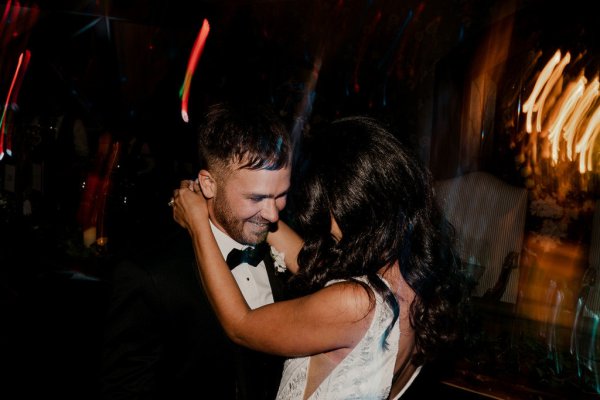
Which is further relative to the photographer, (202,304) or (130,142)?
(130,142)

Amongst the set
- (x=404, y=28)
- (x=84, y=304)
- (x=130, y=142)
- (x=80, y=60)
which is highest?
(x=404, y=28)

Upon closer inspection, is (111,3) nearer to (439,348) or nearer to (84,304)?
(84,304)

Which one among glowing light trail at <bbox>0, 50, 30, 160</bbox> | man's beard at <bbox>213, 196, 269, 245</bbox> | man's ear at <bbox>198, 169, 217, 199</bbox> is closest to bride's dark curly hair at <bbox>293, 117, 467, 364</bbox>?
man's beard at <bbox>213, 196, 269, 245</bbox>

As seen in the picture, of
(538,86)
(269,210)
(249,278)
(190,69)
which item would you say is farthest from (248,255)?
(190,69)

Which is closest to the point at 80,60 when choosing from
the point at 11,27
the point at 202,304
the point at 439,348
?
the point at 11,27

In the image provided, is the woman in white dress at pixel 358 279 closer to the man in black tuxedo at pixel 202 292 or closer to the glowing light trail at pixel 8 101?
the man in black tuxedo at pixel 202 292

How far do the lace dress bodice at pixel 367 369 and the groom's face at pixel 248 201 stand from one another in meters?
0.50

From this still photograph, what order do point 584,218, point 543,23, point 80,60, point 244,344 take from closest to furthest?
1. point 244,344
2. point 584,218
3. point 543,23
4. point 80,60

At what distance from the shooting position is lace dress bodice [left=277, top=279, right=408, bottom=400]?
Result: 5.15 ft

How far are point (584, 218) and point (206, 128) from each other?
12.7 ft

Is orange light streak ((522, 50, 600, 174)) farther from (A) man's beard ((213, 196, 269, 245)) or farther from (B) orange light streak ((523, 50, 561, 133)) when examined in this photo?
(A) man's beard ((213, 196, 269, 245))

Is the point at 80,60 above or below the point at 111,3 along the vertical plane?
below

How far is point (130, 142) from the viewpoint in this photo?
5.83 meters

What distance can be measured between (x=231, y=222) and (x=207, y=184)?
186 mm
